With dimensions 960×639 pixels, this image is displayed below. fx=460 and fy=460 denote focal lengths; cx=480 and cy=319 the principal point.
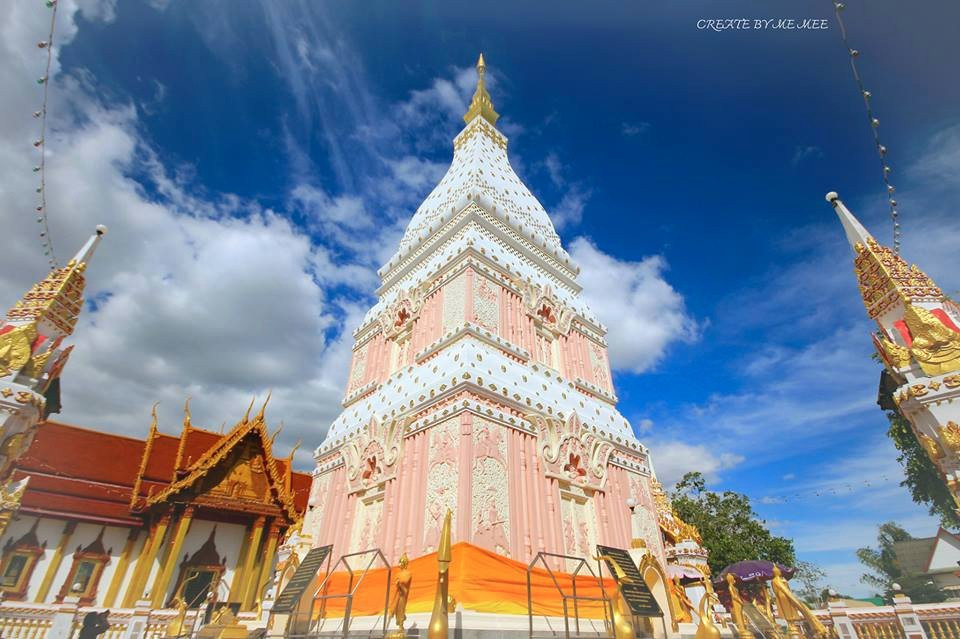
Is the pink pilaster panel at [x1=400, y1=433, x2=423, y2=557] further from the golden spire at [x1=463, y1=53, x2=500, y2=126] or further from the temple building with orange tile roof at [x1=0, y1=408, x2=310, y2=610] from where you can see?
the golden spire at [x1=463, y1=53, x2=500, y2=126]

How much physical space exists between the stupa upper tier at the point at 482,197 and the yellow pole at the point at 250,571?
10148 mm

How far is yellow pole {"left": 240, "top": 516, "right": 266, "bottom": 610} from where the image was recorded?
15539mm

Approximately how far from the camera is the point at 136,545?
49.1 ft

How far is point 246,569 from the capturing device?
1571cm

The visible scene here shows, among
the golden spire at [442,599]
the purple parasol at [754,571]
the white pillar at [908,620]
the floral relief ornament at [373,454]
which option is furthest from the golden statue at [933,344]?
the purple parasol at [754,571]

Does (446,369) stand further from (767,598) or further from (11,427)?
(767,598)

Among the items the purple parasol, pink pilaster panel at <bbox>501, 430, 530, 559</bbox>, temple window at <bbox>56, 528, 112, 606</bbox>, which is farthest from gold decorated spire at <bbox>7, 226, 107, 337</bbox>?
the purple parasol

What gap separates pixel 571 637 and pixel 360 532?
209 inches

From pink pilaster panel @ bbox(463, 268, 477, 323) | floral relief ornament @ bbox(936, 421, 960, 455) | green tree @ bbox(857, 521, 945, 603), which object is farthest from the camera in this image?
green tree @ bbox(857, 521, 945, 603)

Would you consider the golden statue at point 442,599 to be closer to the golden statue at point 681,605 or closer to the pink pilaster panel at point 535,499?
the pink pilaster panel at point 535,499

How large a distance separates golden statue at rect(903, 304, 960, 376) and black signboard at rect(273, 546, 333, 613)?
36.7 feet

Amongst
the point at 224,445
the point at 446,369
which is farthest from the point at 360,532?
the point at 224,445

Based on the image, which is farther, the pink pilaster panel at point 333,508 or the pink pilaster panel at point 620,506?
the pink pilaster panel at point 333,508

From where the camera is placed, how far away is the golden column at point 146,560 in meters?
13.8
